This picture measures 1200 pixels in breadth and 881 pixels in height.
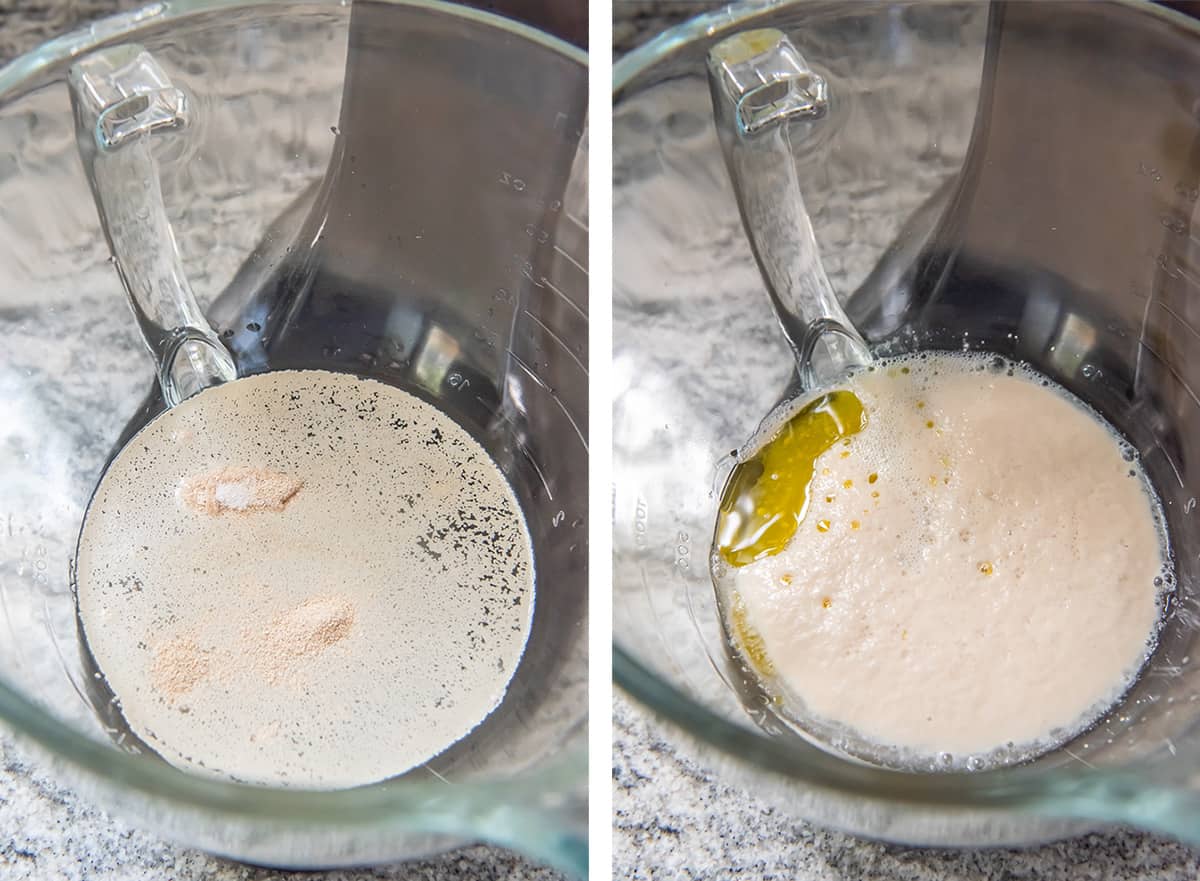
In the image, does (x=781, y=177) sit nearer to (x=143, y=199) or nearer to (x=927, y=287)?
(x=927, y=287)

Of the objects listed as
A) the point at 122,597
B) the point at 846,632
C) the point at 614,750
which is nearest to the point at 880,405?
the point at 846,632

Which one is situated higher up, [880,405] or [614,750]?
[880,405]

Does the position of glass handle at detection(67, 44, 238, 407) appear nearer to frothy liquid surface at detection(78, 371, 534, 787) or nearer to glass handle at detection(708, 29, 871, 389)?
frothy liquid surface at detection(78, 371, 534, 787)

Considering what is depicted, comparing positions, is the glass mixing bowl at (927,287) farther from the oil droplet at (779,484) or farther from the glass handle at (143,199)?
the glass handle at (143,199)

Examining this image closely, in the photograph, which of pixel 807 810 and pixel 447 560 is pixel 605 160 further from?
pixel 807 810

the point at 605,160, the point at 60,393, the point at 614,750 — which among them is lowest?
the point at 614,750

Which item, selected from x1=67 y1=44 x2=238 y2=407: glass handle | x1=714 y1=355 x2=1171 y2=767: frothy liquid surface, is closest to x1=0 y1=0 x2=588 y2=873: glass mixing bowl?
x1=67 y1=44 x2=238 y2=407: glass handle

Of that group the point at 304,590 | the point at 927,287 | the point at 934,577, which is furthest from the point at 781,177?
the point at 304,590
